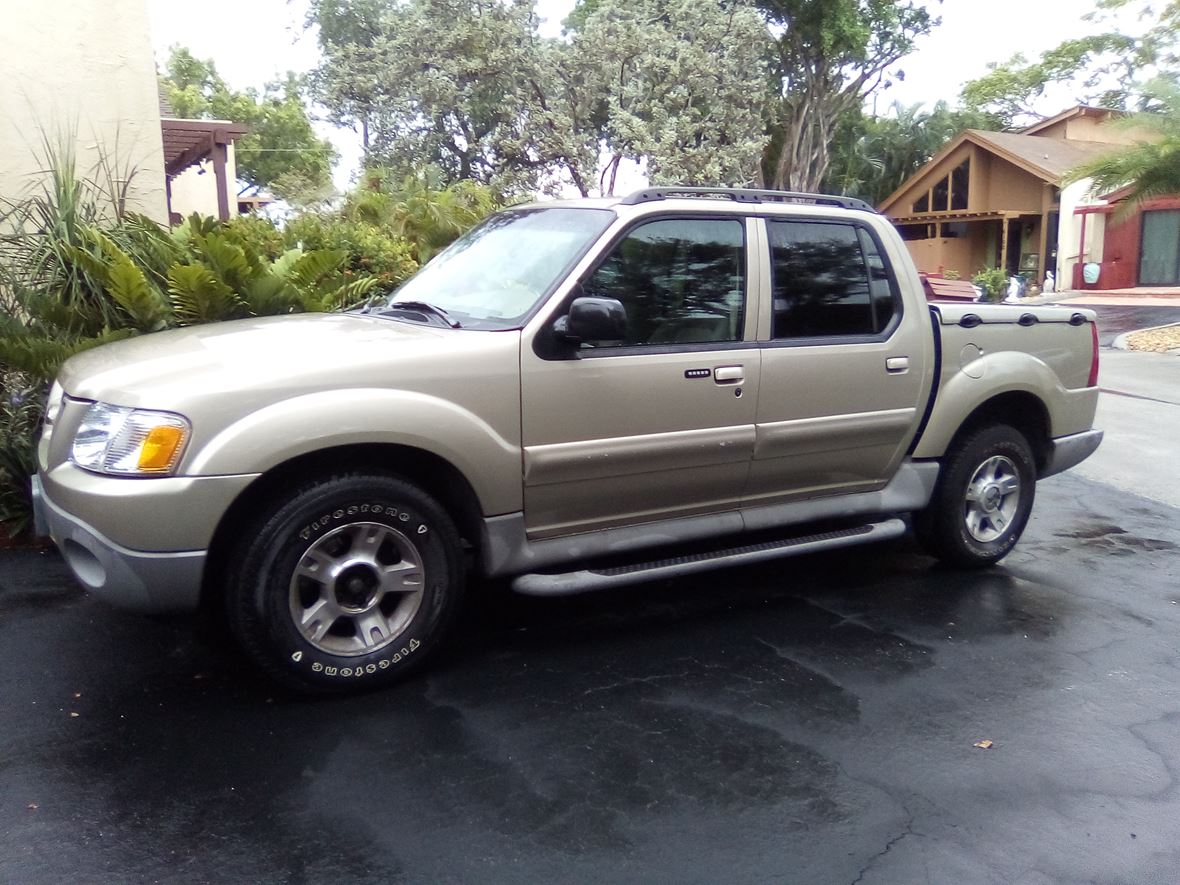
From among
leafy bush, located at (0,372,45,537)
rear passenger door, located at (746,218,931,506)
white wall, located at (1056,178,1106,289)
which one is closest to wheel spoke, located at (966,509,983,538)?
rear passenger door, located at (746,218,931,506)

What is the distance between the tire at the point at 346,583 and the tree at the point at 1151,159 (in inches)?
745

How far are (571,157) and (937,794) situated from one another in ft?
84.2

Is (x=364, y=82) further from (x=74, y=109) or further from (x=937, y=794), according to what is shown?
(x=937, y=794)

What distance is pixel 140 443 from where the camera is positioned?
359 cm

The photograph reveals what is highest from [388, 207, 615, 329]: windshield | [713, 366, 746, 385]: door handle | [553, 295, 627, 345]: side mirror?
[388, 207, 615, 329]: windshield

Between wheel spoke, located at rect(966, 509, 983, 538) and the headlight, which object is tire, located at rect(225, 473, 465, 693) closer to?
the headlight

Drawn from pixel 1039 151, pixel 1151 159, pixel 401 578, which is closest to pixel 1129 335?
pixel 1151 159

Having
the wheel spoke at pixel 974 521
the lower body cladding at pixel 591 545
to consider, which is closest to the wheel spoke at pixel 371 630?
the lower body cladding at pixel 591 545

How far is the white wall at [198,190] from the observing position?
34.7m

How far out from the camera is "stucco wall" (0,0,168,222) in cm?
851

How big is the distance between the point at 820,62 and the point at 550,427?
3047 centimetres

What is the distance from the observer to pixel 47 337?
624 centimetres

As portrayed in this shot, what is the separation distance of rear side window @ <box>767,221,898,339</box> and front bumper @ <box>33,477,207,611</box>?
107 inches

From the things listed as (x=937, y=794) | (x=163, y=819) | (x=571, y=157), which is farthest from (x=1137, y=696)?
(x=571, y=157)
